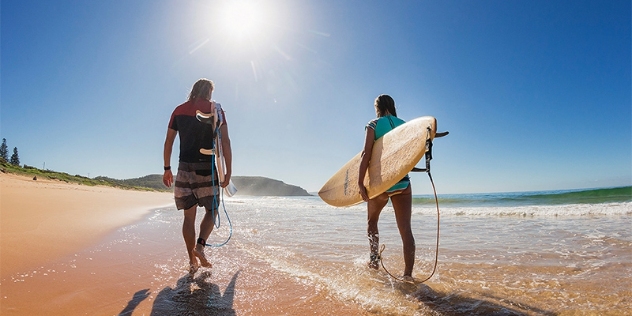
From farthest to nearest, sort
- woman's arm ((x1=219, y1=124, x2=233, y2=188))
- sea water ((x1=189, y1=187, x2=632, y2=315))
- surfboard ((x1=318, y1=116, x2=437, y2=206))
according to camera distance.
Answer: woman's arm ((x1=219, y1=124, x2=233, y2=188))
surfboard ((x1=318, y1=116, x2=437, y2=206))
sea water ((x1=189, y1=187, x2=632, y2=315))

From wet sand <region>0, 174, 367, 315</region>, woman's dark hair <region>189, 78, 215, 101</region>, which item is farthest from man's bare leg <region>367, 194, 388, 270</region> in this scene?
woman's dark hair <region>189, 78, 215, 101</region>

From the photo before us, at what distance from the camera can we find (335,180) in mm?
4203

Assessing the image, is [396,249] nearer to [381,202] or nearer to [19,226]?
[381,202]

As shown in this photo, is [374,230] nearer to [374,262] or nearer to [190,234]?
[374,262]

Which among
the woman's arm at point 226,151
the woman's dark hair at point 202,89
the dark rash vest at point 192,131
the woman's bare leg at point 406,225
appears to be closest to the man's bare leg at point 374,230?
the woman's bare leg at point 406,225

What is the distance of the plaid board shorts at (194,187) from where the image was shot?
9.52 ft

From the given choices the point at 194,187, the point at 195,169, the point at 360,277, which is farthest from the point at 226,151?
the point at 360,277

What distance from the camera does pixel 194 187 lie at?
2.90 metres

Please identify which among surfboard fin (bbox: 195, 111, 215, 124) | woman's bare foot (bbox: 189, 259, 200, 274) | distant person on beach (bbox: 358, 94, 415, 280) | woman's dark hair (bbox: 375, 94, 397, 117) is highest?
woman's dark hair (bbox: 375, 94, 397, 117)

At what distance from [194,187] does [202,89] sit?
1.00 meters

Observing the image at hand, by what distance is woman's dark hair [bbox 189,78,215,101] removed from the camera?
3070 mm

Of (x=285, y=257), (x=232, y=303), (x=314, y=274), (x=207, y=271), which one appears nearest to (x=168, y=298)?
(x=232, y=303)

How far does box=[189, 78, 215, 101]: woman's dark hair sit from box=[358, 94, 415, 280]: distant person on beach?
5.46ft

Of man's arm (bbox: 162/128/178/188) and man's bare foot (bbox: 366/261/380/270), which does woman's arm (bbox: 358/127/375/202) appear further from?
man's arm (bbox: 162/128/178/188)
